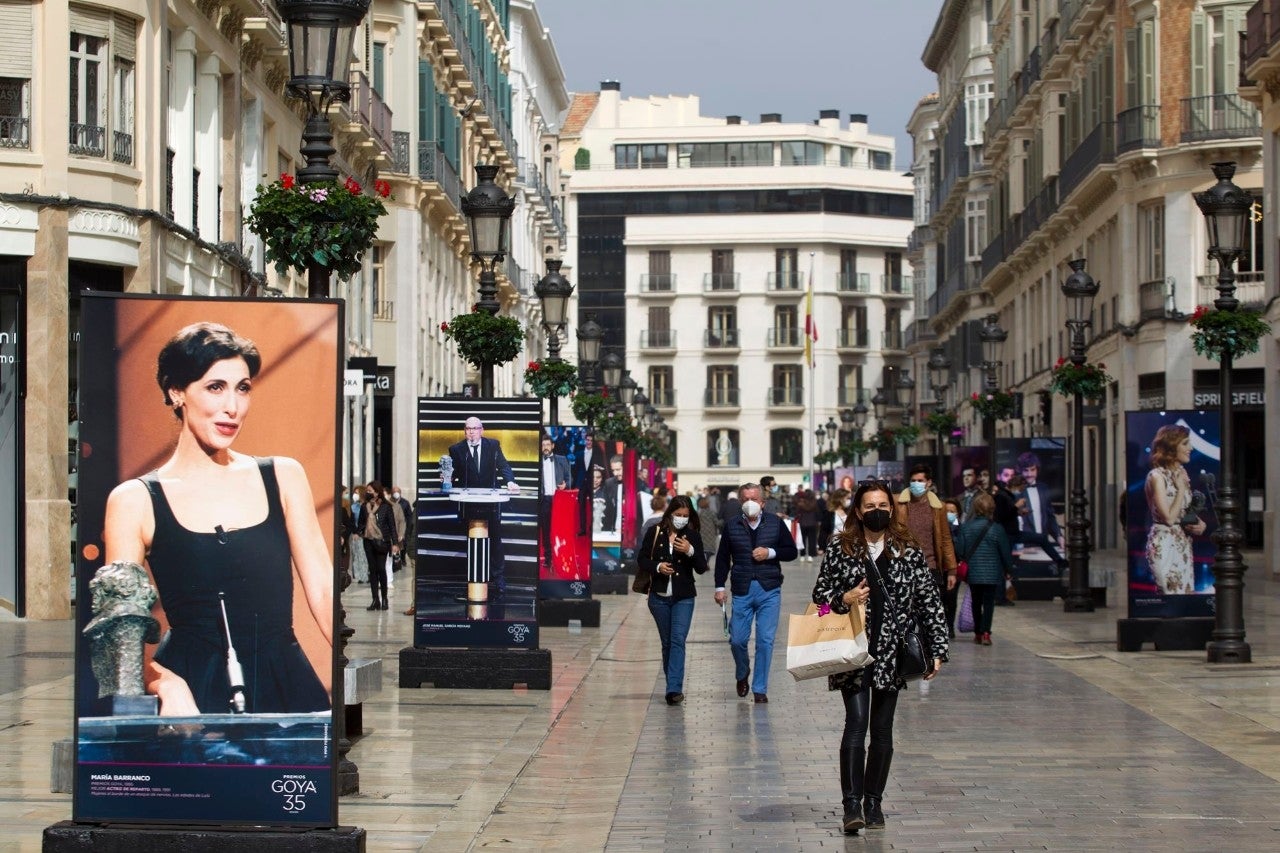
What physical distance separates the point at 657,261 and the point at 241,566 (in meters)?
106

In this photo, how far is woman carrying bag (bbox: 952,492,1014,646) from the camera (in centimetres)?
2270

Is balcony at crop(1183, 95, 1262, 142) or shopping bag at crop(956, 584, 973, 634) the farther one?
balcony at crop(1183, 95, 1262, 142)

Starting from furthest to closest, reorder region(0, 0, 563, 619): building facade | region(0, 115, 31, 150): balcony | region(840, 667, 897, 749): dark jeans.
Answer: region(0, 115, 31, 150): balcony, region(0, 0, 563, 619): building facade, region(840, 667, 897, 749): dark jeans

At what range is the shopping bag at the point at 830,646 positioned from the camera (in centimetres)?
1020

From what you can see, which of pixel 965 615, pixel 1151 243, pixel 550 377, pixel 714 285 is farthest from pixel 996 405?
pixel 714 285

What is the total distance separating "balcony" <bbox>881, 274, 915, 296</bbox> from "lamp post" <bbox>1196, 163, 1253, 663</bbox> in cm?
9545

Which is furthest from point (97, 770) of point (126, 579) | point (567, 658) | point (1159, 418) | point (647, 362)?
point (647, 362)

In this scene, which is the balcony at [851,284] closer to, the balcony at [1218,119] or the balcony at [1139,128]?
the balcony at [1139,128]

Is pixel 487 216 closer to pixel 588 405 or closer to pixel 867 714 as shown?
pixel 867 714

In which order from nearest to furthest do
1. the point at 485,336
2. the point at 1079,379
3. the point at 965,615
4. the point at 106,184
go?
1. the point at 485,336
2. the point at 965,615
3. the point at 106,184
4. the point at 1079,379

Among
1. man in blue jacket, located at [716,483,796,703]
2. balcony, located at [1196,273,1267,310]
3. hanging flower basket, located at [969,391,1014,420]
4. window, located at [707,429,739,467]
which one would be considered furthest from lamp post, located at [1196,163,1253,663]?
window, located at [707,429,739,467]

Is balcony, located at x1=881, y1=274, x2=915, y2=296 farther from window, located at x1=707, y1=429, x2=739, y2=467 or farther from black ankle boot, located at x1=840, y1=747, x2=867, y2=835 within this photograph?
black ankle boot, located at x1=840, y1=747, x2=867, y2=835

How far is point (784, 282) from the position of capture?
Result: 113938 mm

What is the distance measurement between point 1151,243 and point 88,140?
1052 inches
